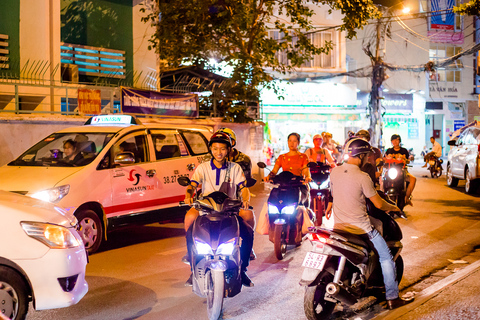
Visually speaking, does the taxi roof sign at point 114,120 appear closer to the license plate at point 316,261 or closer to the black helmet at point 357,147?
the black helmet at point 357,147

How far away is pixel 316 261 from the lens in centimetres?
476

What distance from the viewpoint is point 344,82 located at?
32625mm

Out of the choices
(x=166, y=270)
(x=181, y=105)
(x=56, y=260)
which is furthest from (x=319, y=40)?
(x=56, y=260)

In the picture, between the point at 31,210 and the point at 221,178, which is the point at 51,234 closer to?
the point at 31,210

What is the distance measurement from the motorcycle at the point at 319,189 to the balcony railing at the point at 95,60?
11.2 meters

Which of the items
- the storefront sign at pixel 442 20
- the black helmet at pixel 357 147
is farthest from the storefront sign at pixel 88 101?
the storefront sign at pixel 442 20

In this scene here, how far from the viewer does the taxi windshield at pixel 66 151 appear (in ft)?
27.1

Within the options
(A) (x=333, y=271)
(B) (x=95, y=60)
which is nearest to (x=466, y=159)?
(B) (x=95, y=60)

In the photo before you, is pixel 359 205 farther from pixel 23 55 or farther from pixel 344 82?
pixel 344 82

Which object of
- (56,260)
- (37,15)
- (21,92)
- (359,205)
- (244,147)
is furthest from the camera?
(244,147)

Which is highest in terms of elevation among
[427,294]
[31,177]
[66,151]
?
[66,151]

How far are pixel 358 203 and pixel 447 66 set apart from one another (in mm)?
37111

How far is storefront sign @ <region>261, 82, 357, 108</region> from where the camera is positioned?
3120cm

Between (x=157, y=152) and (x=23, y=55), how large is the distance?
29.0 ft
